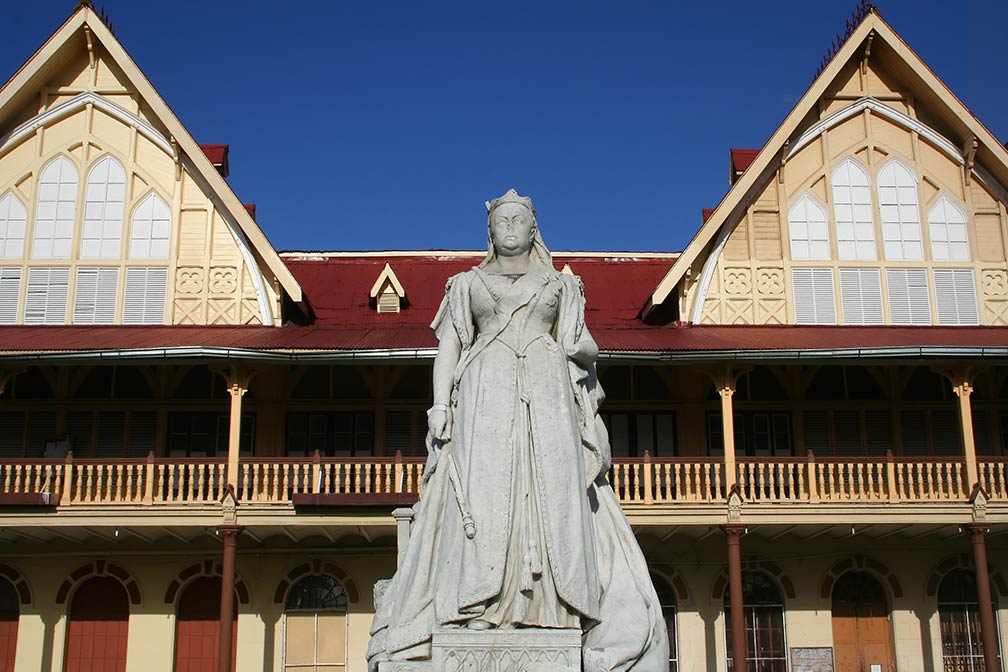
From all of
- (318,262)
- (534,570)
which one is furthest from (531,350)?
(318,262)

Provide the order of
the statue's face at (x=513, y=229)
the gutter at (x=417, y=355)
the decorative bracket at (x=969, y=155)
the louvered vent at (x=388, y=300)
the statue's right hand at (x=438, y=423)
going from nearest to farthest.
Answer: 1. the statue's right hand at (x=438, y=423)
2. the statue's face at (x=513, y=229)
3. the gutter at (x=417, y=355)
4. the decorative bracket at (x=969, y=155)
5. the louvered vent at (x=388, y=300)

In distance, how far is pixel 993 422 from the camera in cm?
2305

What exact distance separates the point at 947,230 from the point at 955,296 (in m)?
1.37

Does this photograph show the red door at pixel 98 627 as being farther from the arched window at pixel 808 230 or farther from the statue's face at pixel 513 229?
the statue's face at pixel 513 229

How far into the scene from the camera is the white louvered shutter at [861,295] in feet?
75.2

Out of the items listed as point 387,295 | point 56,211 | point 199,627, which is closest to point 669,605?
point 387,295

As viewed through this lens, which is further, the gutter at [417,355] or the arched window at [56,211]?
the arched window at [56,211]

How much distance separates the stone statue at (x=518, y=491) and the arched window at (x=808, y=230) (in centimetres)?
1693

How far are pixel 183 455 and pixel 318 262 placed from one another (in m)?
6.33

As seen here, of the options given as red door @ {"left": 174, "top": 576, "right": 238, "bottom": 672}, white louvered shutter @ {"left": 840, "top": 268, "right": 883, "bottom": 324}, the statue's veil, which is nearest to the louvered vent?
red door @ {"left": 174, "top": 576, "right": 238, "bottom": 672}

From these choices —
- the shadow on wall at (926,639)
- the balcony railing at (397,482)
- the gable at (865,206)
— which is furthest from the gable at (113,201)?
the shadow on wall at (926,639)

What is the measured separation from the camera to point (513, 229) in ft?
23.5

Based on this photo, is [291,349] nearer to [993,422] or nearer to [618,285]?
[618,285]

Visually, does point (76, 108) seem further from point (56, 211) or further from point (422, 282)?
point (422, 282)
